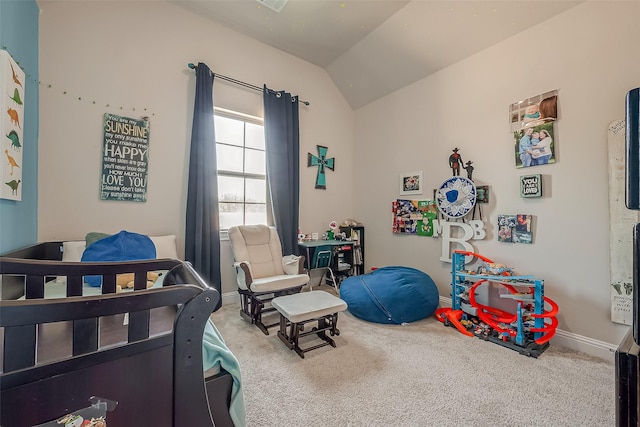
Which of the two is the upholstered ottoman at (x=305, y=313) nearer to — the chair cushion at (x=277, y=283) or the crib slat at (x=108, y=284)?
the chair cushion at (x=277, y=283)

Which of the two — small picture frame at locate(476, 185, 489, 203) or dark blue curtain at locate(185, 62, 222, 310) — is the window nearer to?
dark blue curtain at locate(185, 62, 222, 310)

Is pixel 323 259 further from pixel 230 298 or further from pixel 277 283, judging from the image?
pixel 230 298

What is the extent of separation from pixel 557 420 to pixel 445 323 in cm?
113

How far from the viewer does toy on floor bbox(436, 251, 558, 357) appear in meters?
2.02

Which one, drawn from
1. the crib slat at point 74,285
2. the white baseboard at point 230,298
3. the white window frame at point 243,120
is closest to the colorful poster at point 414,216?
the white window frame at point 243,120

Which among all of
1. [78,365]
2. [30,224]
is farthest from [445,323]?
[30,224]

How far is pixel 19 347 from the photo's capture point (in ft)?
1.85

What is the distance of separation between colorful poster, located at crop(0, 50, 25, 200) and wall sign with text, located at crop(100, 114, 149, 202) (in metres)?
0.59

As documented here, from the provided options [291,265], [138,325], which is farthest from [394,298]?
[138,325]

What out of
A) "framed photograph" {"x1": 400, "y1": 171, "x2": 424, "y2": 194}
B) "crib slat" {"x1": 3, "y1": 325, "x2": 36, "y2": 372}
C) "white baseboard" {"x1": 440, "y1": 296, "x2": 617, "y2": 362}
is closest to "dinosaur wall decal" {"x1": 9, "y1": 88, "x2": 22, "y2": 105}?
"crib slat" {"x1": 3, "y1": 325, "x2": 36, "y2": 372}

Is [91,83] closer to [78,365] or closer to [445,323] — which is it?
[78,365]

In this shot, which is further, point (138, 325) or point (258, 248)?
point (258, 248)

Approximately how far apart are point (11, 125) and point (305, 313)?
7.58ft

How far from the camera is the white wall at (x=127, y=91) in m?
2.21
